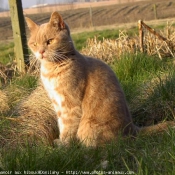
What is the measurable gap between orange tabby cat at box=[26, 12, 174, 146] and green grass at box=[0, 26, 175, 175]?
36 centimetres

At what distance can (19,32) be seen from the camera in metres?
7.33

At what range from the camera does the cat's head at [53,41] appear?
14.6ft

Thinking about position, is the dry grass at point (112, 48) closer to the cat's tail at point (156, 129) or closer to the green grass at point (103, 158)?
the cat's tail at point (156, 129)

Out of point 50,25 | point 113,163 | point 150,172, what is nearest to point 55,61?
point 50,25

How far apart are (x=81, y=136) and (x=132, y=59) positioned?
2.99m

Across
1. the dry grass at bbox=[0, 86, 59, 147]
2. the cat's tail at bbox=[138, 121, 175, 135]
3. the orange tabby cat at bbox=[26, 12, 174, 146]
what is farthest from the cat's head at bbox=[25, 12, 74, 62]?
the cat's tail at bbox=[138, 121, 175, 135]

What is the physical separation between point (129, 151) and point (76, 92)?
3.20 feet

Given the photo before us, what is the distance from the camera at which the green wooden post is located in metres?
7.28

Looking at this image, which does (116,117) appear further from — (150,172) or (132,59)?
(132,59)

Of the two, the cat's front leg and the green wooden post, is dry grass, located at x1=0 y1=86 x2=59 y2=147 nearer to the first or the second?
the cat's front leg

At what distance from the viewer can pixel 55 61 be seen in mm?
4574

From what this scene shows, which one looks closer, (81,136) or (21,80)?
(81,136)

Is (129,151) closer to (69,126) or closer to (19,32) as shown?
(69,126)

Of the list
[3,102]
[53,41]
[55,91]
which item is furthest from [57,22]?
[3,102]
